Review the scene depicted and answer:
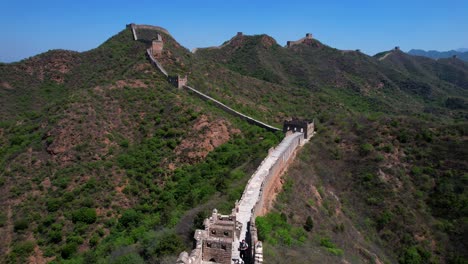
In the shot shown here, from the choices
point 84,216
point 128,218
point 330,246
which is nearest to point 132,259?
point 330,246

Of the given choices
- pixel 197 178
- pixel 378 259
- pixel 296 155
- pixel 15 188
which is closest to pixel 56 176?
pixel 15 188

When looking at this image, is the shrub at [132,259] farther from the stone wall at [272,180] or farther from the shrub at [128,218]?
the shrub at [128,218]

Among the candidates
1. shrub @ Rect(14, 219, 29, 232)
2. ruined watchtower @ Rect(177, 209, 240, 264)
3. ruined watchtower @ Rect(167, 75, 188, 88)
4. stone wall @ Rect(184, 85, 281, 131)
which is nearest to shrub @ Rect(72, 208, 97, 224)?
shrub @ Rect(14, 219, 29, 232)

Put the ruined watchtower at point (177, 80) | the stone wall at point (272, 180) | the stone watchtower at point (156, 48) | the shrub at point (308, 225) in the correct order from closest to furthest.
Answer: the stone wall at point (272, 180) < the shrub at point (308, 225) < the ruined watchtower at point (177, 80) < the stone watchtower at point (156, 48)

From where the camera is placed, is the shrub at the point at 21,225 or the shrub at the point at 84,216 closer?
the shrub at the point at 21,225

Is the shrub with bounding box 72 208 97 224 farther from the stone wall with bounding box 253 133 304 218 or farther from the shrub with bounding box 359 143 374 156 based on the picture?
the shrub with bounding box 359 143 374 156

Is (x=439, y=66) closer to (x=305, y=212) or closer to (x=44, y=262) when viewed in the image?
(x=305, y=212)

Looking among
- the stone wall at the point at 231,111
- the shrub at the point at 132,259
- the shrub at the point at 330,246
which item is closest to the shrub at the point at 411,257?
the shrub at the point at 330,246

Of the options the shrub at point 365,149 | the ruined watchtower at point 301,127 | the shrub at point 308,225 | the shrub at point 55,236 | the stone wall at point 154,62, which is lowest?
the shrub at point 55,236
